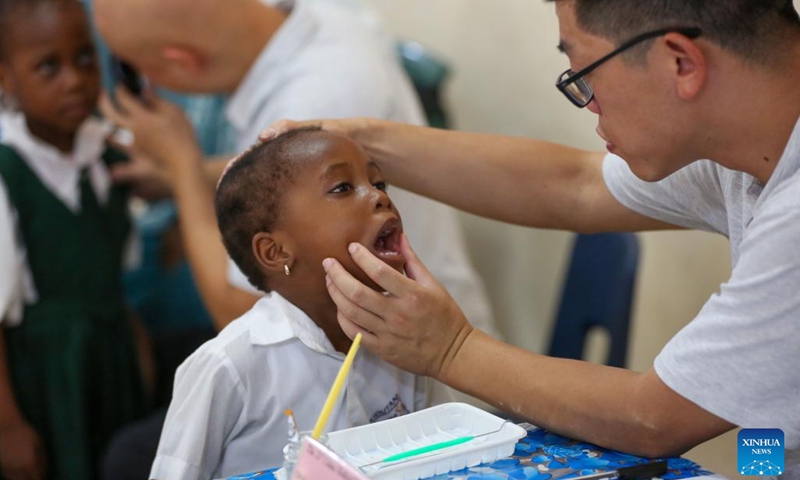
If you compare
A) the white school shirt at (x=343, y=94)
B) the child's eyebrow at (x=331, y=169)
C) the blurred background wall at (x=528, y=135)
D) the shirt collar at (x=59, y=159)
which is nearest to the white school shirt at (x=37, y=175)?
the shirt collar at (x=59, y=159)

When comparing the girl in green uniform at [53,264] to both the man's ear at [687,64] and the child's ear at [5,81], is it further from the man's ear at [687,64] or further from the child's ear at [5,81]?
the man's ear at [687,64]

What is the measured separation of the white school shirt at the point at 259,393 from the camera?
124 centimetres

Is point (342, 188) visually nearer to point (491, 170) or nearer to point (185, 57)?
point (491, 170)

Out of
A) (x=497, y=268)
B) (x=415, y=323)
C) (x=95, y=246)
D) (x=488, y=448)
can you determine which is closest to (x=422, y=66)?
(x=497, y=268)

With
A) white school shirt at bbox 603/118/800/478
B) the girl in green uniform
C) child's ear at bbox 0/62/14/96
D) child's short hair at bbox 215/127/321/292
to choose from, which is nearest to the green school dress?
the girl in green uniform

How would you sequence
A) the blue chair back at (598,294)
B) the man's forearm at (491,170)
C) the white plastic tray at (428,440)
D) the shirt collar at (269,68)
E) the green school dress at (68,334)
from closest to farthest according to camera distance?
the white plastic tray at (428,440)
the man's forearm at (491,170)
the blue chair back at (598,294)
the shirt collar at (269,68)
the green school dress at (68,334)

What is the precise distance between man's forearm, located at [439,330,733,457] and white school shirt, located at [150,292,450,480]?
6.5 inches

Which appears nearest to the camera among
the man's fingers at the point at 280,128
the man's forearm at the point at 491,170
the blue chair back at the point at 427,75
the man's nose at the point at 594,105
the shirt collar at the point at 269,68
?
Answer: the man's nose at the point at 594,105

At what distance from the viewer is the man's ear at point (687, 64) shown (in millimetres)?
1076

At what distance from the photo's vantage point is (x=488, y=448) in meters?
1.06

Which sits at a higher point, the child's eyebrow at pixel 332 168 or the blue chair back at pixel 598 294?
the blue chair back at pixel 598 294

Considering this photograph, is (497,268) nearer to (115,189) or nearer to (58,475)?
(115,189)

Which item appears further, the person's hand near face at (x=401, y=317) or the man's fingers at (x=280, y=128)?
the man's fingers at (x=280, y=128)

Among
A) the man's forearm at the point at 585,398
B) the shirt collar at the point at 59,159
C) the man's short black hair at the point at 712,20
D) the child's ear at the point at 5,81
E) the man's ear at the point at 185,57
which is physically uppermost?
the man's ear at the point at 185,57
